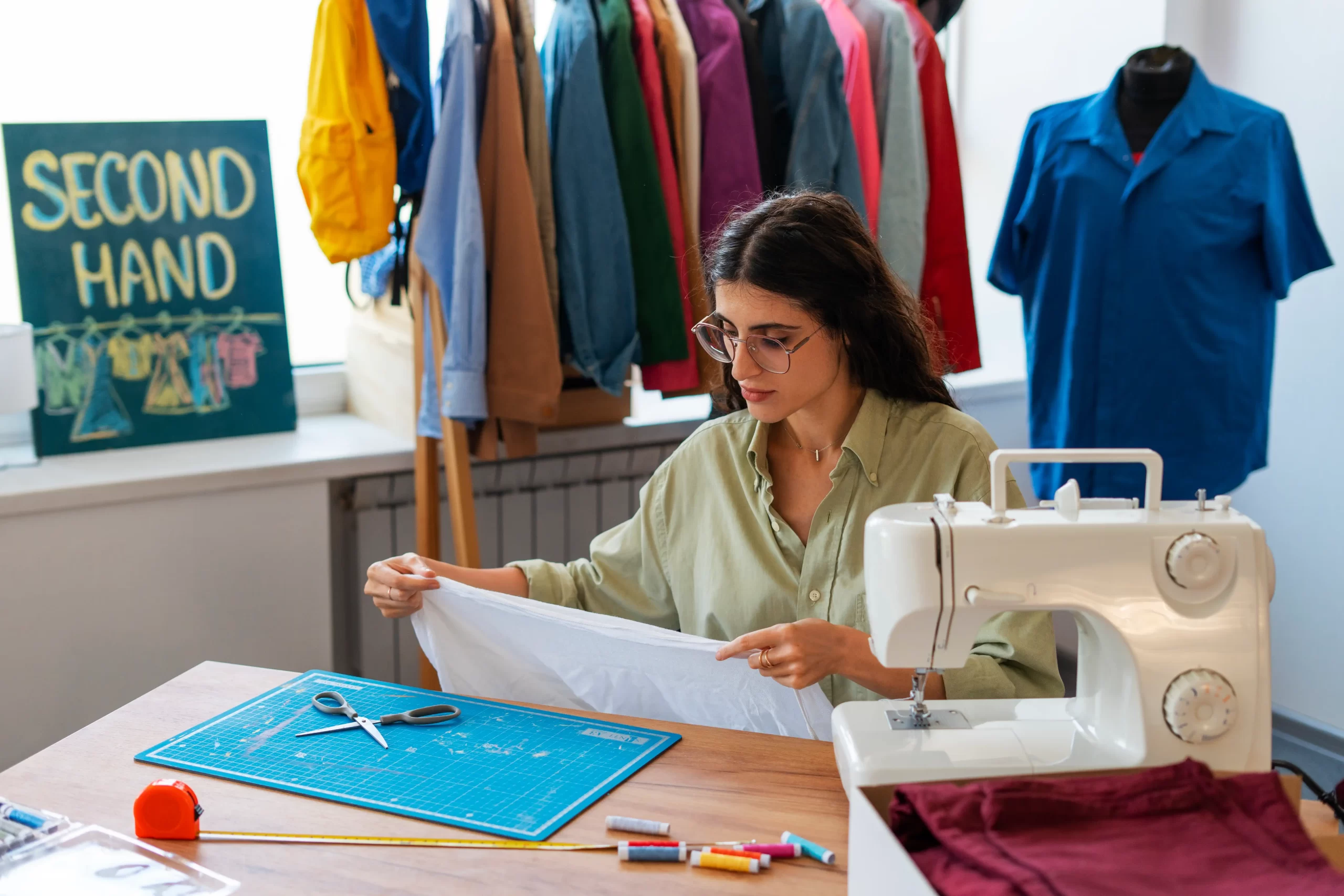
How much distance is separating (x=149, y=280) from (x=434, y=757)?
1.68 m

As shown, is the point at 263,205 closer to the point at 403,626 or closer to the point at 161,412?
the point at 161,412

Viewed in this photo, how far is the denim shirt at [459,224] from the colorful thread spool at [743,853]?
139 cm

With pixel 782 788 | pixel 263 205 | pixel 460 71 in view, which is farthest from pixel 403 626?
pixel 782 788

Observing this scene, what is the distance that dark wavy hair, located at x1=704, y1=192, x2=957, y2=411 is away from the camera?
1.62 m

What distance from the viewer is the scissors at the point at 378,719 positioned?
1407mm

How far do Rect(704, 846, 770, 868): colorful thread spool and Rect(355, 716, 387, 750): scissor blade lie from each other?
0.42 meters

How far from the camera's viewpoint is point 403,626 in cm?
287

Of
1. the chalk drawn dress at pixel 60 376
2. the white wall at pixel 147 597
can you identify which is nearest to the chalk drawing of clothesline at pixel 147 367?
the chalk drawn dress at pixel 60 376

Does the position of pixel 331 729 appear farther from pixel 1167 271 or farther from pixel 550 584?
pixel 1167 271

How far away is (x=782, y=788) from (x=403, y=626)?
1.75 meters

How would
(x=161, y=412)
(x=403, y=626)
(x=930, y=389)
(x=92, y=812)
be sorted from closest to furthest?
1. (x=92, y=812)
2. (x=930, y=389)
3. (x=161, y=412)
4. (x=403, y=626)

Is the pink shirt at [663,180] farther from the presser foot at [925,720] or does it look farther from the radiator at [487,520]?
the presser foot at [925,720]

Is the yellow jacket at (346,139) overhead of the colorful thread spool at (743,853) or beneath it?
overhead

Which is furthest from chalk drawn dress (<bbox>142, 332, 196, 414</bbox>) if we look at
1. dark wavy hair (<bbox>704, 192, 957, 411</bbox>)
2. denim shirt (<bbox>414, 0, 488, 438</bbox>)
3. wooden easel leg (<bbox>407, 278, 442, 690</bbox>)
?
dark wavy hair (<bbox>704, 192, 957, 411</bbox>)
